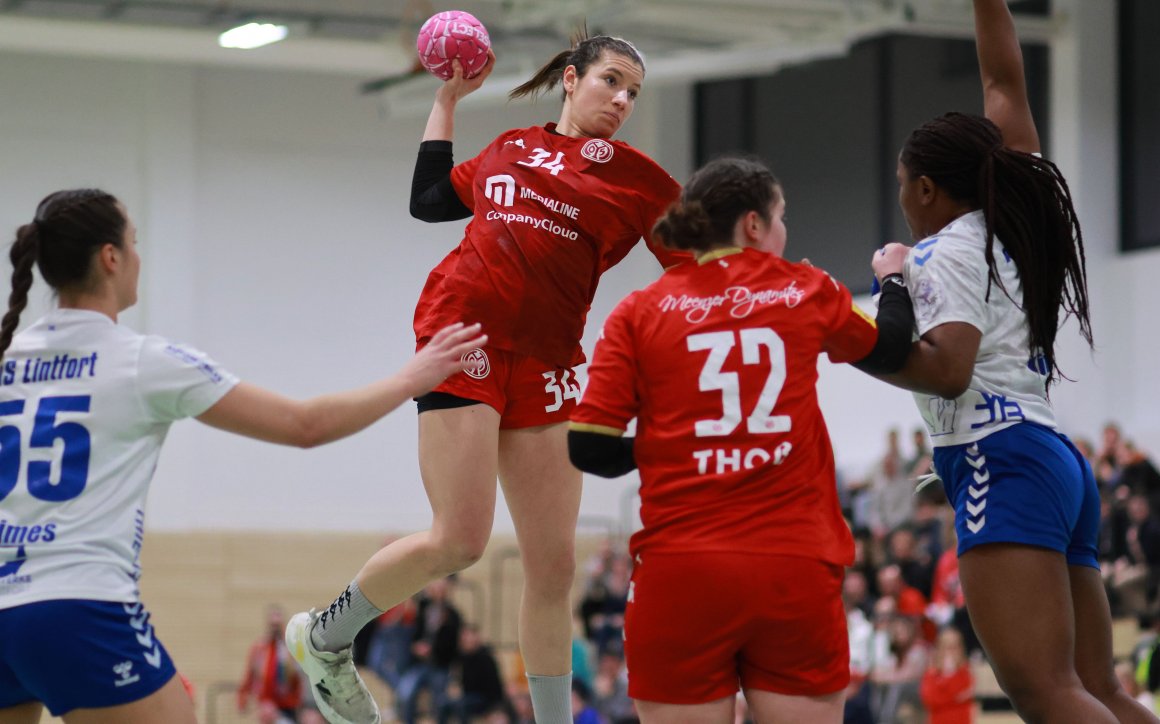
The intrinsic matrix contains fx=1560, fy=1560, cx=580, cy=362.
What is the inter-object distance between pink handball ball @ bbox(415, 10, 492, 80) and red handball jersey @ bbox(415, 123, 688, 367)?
401 mm

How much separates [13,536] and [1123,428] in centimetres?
1428

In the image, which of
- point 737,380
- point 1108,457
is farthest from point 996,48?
point 1108,457

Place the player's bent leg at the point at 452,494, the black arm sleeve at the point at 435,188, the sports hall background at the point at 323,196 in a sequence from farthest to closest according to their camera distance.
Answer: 1. the sports hall background at the point at 323,196
2. the black arm sleeve at the point at 435,188
3. the player's bent leg at the point at 452,494

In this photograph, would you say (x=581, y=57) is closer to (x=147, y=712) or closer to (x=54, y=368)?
(x=54, y=368)

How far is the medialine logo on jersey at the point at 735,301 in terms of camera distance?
3.78 metres

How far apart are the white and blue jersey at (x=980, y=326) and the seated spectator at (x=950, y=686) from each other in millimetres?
7949

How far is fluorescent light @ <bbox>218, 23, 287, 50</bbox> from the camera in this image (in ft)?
55.0

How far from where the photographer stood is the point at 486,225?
5160mm

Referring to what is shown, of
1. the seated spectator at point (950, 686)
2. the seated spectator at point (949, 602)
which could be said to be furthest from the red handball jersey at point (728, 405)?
the seated spectator at point (949, 602)

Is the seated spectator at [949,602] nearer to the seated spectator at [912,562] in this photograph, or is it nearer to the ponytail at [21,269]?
the seated spectator at [912,562]

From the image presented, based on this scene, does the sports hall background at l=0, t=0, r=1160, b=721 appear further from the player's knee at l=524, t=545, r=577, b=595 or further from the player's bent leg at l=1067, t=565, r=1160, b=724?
the player's bent leg at l=1067, t=565, r=1160, b=724

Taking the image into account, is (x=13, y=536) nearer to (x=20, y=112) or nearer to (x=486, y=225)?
(x=486, y=225)

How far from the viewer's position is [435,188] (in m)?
5.34

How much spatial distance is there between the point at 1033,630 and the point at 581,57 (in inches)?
95.4
